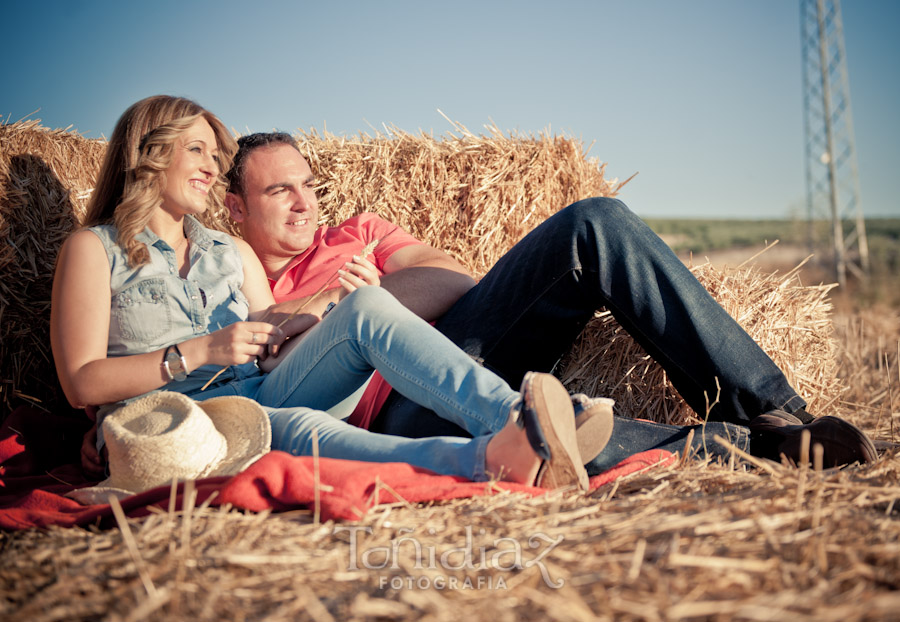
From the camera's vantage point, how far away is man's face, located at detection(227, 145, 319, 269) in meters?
2.79

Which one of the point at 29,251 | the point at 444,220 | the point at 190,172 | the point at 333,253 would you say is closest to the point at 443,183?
the point at 444,220

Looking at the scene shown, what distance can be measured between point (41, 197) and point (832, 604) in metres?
3.18

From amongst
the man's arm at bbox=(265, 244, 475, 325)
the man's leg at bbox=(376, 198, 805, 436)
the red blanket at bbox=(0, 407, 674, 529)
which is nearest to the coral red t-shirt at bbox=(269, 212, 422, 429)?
the man's arm at bbox=(265, 244, 475, 325)

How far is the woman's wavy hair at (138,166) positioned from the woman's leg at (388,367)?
2.39 feet

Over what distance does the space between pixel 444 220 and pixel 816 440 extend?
7.41ft

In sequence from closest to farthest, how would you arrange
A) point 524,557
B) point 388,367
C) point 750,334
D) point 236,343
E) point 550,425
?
point 524,557
point 550,425
point 388,367
point 236,343
point 750,334

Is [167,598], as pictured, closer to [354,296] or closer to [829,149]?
[354,296]

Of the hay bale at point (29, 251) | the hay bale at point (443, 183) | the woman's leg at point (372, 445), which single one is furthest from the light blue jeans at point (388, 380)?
the hay bale at point (443, 183)

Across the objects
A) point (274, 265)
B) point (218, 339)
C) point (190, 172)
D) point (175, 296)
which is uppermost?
point (190, 172)

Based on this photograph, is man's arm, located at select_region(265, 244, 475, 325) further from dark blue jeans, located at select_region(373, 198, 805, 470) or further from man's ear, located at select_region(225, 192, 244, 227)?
man's ear, located at select_region(225, 192, 244, 227)

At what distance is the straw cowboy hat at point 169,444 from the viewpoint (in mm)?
1599

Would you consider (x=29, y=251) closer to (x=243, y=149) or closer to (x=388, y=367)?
(x=243, y=149)

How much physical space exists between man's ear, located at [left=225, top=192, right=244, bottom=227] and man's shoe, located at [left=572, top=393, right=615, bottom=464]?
193 centimetres

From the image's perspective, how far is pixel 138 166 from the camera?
2.25 meters
